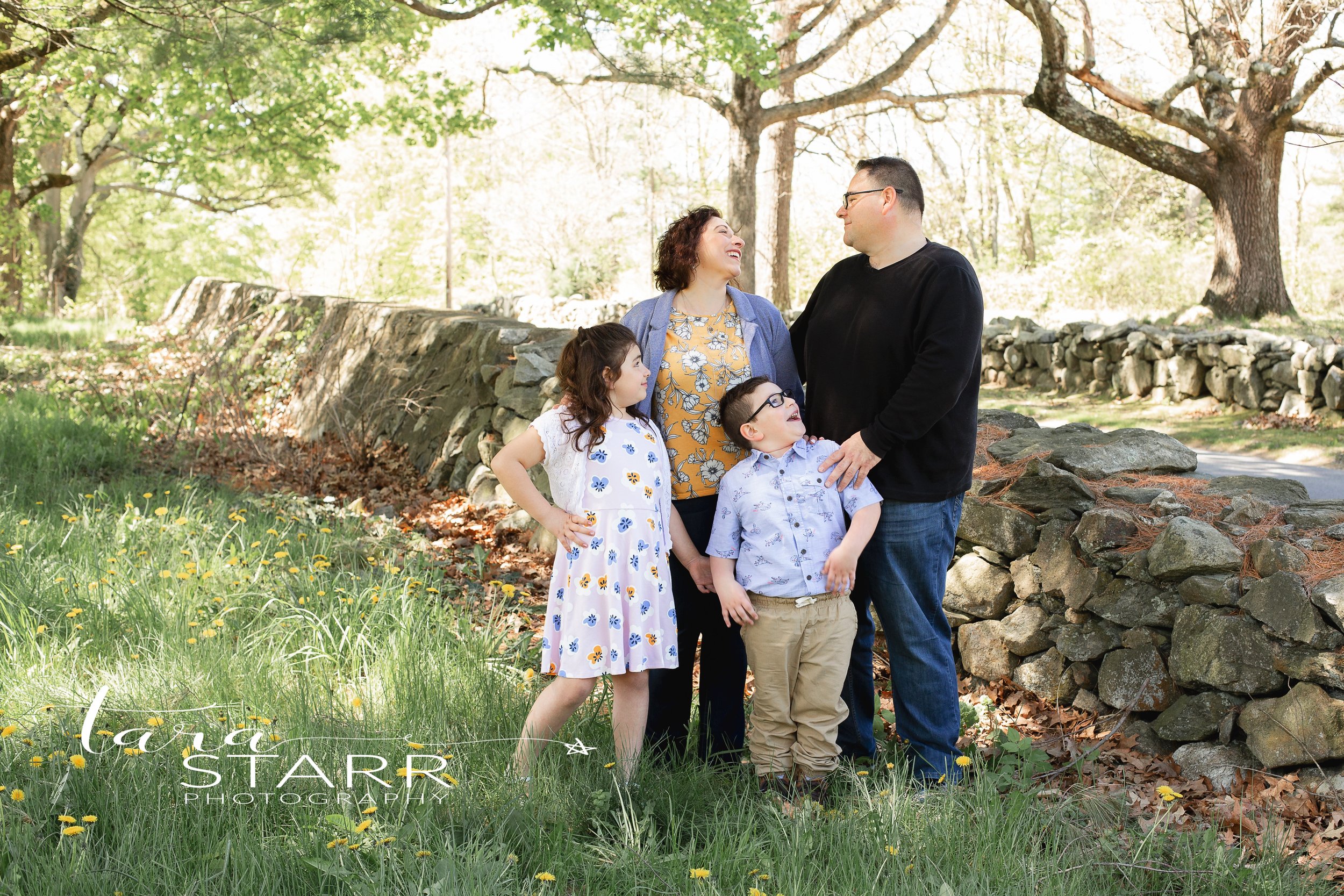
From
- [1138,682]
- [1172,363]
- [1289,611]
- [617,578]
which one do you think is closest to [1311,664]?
[1289,611]

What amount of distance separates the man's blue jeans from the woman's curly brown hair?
0.94 metres

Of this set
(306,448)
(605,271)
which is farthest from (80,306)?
(306,448)

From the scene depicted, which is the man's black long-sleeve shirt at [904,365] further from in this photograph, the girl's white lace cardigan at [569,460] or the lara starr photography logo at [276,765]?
the lara starr photography logo at [276,765]

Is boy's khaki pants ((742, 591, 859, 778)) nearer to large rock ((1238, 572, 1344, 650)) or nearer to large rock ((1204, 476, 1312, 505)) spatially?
large rock ((1238, 572, 1344, 650))

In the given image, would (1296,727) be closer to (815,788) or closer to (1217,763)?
(1217,763)

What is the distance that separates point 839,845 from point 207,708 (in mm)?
1904

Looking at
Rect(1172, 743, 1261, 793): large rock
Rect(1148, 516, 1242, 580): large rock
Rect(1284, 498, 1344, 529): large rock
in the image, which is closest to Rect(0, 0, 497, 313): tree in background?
Rect(1148, 516, 1242, 580): large rock

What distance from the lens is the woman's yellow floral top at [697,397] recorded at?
3180mm

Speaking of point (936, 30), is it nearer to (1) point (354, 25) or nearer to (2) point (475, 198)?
(1) point (354, 25)

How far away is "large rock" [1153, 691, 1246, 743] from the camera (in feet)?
11.2

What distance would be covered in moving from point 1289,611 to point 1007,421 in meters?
2.32

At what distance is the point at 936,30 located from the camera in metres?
12.8

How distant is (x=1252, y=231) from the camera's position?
41.1ft

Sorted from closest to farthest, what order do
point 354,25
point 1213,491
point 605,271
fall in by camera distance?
1. point 1213,491
2. point 354,25
3. point 605,271
